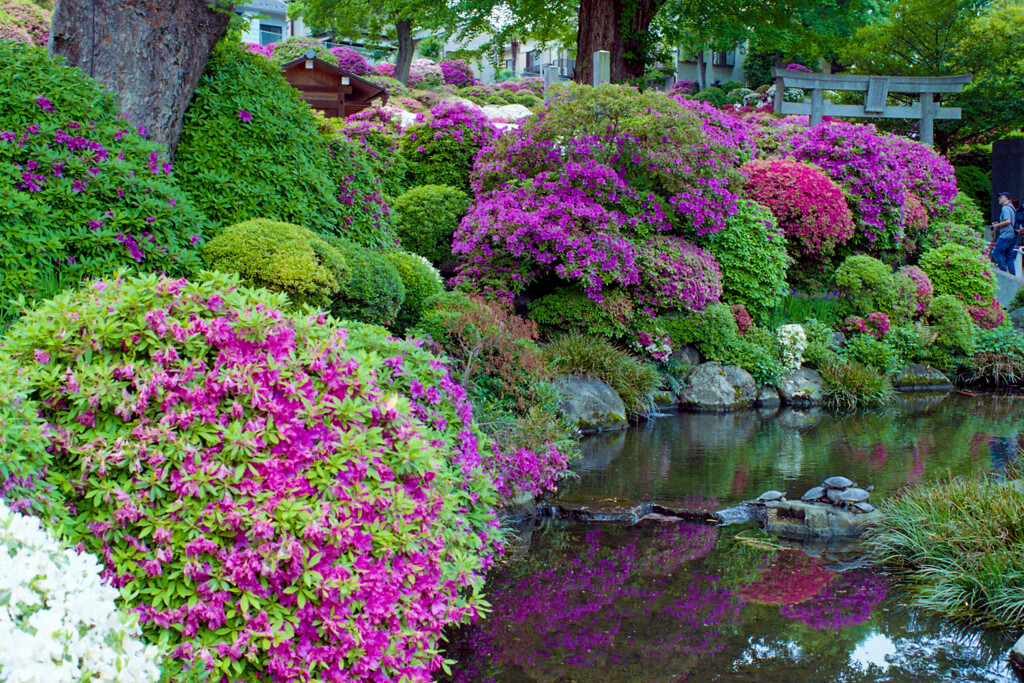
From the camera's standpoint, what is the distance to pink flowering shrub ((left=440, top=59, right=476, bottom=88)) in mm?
39875

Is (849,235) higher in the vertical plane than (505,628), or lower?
higher

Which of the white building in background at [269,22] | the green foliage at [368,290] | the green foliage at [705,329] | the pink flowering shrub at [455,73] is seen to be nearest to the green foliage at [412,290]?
the green foliage at [368,290]

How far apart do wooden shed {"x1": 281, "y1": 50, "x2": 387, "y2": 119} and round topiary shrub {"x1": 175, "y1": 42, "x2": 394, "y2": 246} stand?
17.7 metres

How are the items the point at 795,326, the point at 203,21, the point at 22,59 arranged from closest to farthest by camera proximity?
the point at 22,59 → the point at 203,21 → the point at 795,326

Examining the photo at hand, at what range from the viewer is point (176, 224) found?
5.76 metres

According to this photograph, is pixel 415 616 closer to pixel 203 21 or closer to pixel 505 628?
pixel 505 628

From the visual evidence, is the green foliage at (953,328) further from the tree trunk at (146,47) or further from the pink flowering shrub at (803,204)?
the tree trunk at (146,47)

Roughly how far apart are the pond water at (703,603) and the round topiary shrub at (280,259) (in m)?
2.38

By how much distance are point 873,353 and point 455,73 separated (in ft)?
104

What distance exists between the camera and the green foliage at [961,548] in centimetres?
469

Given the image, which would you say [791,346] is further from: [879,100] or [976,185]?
[976,185]

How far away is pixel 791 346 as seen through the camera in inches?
471

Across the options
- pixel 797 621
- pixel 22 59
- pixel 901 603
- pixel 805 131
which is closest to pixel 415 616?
pixel 797 621

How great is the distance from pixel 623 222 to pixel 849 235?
4901 mm
